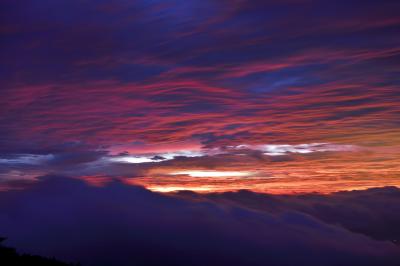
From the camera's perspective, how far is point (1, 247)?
37594mm

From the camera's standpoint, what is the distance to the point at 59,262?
122ft

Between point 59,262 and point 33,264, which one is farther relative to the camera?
point 59,262

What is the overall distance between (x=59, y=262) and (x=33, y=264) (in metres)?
3.64

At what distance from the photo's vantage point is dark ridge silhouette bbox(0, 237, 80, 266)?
32188 millimetres

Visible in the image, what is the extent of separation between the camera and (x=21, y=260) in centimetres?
3362

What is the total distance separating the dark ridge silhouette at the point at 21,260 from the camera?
32188mm

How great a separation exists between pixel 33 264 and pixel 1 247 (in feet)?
17.0

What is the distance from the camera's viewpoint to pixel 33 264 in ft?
111

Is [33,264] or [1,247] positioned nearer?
[33,264]
